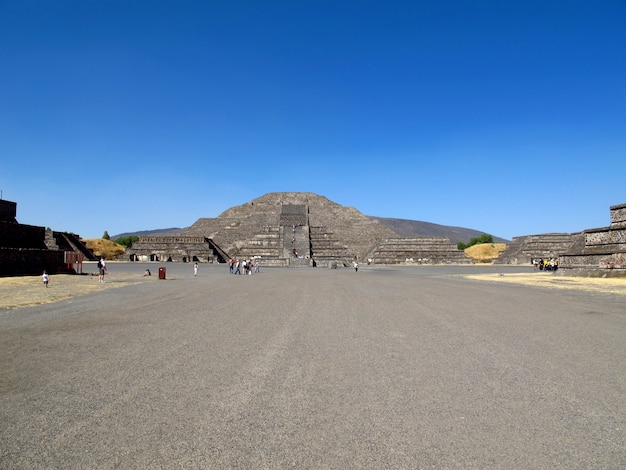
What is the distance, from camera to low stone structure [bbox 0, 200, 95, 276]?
2103 centimetres

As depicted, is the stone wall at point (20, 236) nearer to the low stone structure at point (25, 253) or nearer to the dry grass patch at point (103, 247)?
the low stone structure at point (25, 253)

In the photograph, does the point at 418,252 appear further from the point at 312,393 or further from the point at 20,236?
the point at 312,393

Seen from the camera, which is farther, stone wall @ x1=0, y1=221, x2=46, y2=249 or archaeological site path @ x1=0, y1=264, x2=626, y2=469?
stone wall @ x1=0, y1=221, x2=46, y2=249

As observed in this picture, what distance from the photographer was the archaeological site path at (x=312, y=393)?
3.14 metres

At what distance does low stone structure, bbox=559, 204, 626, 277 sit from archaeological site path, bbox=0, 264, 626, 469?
16023mm

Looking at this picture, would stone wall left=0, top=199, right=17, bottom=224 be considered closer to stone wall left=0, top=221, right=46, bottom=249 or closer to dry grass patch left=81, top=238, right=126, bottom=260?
stone wall left=0, top=221, right=46, bottom=249

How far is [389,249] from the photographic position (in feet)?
172

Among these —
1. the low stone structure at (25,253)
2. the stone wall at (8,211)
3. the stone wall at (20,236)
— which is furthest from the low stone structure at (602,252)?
the stone wall at (8,211)

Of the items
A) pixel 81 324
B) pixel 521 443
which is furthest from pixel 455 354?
pixel 81 324

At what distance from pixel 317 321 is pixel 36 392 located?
5.34 m

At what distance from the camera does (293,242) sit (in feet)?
171

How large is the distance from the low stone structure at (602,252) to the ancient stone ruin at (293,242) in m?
20.0

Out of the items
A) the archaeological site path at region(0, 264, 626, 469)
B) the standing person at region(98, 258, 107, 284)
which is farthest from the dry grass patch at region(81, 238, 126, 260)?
the archaeological site path at region(0, 264, 626, 469)

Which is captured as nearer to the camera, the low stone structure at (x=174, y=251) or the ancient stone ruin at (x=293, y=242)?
the low stone structure at (x=174, y=251)
